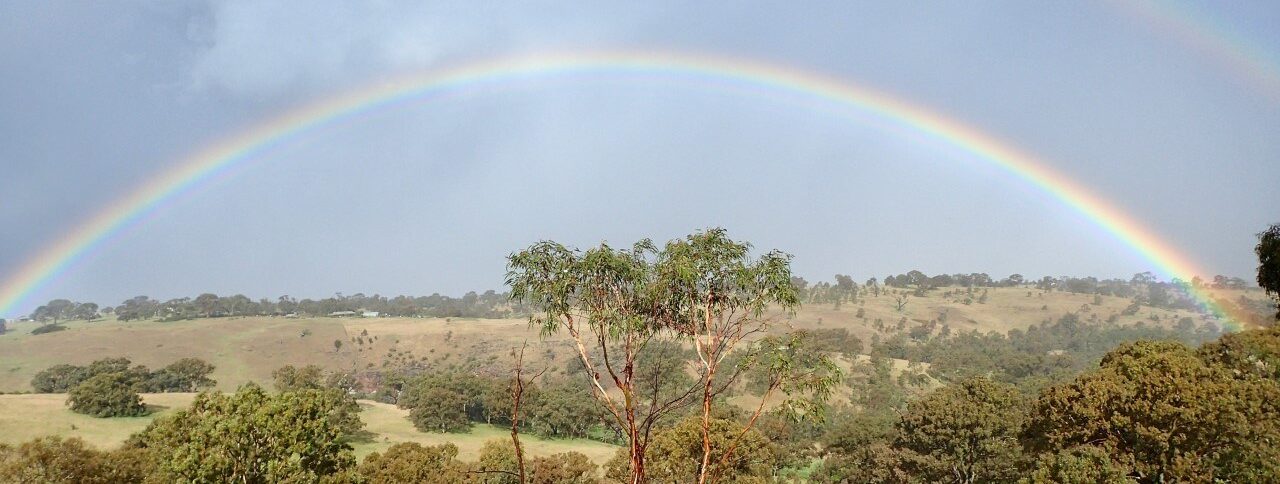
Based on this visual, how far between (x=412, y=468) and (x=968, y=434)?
43.1 metres

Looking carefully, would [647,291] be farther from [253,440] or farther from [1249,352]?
[1249,352]

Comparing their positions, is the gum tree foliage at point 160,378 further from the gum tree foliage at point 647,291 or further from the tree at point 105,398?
the gum tree foliage at point 647,291

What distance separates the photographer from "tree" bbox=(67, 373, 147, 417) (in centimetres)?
7812

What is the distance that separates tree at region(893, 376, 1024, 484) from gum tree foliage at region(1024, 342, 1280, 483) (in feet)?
70.9

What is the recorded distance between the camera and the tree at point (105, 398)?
7812cm

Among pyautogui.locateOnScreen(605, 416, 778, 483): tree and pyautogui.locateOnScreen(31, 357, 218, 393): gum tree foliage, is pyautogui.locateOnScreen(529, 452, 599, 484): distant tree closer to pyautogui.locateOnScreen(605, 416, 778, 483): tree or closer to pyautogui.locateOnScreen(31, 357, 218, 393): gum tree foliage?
pyautogui.locateOnScreen(605, 416, 778, 483): tree

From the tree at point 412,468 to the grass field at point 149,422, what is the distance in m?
27.0

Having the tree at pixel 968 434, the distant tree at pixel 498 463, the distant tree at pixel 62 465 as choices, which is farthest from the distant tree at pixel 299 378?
the tree at pixel 968 434

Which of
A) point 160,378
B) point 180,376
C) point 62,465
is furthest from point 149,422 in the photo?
point 62,465

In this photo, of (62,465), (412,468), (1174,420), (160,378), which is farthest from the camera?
(160,378)

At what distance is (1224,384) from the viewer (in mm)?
26250

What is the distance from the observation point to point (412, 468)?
120 ft

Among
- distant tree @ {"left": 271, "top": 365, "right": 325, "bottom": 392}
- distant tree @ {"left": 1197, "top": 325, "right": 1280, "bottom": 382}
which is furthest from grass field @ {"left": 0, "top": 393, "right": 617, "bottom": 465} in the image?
distant tree @ {"left": 1197, "top": 325, "right": 1280, "bottom": 382}

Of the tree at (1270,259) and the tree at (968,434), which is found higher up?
the tree at (1270,259)
